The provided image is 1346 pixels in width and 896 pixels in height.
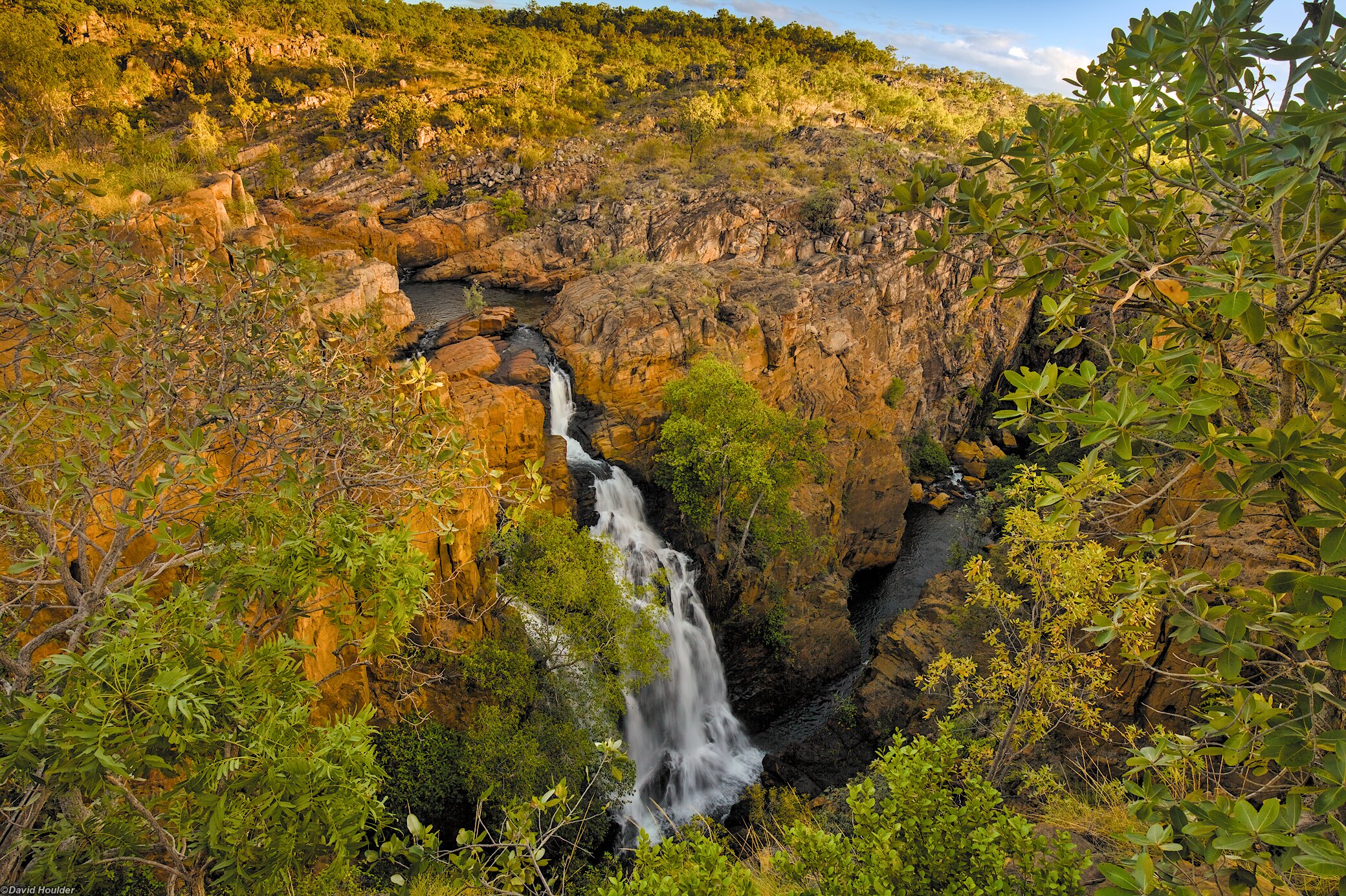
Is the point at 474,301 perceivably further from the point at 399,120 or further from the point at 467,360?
the point at 399,120

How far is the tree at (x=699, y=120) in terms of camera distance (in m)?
56.5

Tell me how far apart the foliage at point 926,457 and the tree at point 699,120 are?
3631cm

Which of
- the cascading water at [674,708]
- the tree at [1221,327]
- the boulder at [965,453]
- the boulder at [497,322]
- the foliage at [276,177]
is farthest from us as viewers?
the foliage at [276,177]

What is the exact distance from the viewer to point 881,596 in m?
27.0

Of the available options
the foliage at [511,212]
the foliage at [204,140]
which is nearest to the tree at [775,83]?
the foliage at [511,212]

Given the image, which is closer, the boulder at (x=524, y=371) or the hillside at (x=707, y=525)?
the hillside at (x=707, y=525)

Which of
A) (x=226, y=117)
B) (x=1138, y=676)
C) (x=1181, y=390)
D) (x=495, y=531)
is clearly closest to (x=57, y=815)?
(x=495, y=531)

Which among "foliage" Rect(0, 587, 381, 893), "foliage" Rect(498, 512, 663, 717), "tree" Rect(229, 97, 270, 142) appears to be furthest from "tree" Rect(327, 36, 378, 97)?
"foliage" Rect(0, 587, 381, 893)

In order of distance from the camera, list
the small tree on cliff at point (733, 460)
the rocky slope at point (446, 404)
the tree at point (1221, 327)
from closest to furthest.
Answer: the tree at point (1221, 327) < the rocky slope at point (446, 404) < the small tree on cliff at point (733, 460)

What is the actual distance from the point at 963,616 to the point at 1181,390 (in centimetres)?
1709

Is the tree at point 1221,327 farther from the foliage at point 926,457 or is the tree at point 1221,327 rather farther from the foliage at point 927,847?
the foliage at point 926,457

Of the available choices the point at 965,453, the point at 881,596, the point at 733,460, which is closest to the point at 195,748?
the point at 733,460

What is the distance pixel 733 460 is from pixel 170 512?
16.5m

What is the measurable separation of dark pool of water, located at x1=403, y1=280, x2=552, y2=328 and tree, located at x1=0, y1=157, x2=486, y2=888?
25.5 m
